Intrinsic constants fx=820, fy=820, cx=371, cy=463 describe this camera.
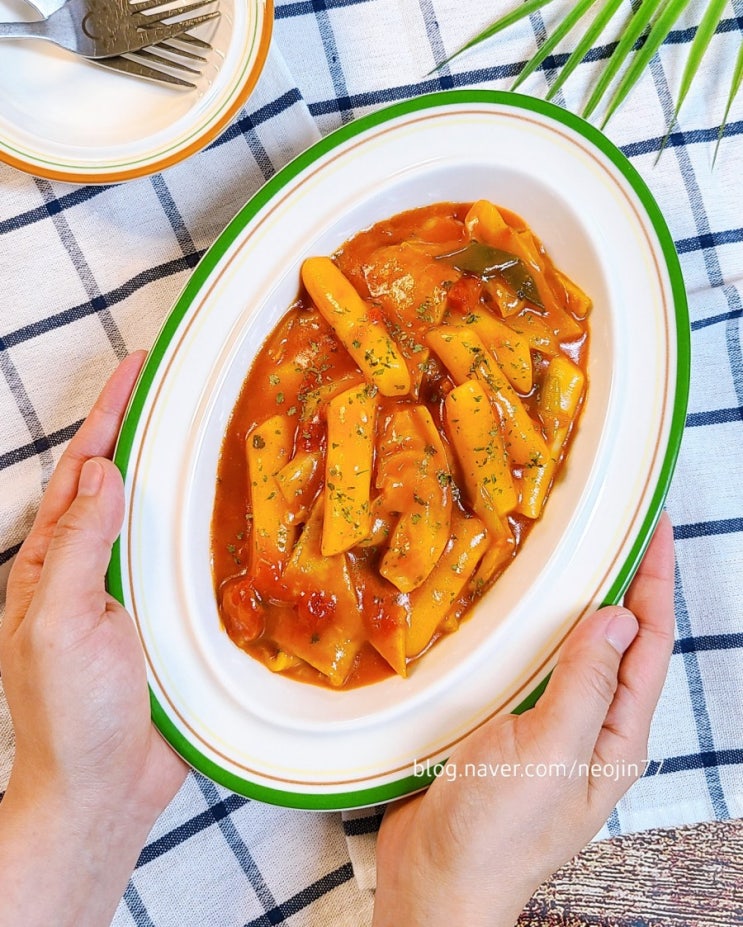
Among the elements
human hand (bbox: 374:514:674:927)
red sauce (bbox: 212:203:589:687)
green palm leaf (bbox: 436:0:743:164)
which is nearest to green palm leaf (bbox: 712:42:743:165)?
green palm leaf (bbox: 436:0:743:164)

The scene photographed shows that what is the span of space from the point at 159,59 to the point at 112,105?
0.56 ft

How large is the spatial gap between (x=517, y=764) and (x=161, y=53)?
1.93 metres

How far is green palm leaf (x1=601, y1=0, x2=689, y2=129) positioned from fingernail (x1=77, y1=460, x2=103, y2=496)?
163cm

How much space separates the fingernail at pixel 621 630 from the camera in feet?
6.36

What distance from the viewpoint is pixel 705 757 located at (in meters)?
2.39

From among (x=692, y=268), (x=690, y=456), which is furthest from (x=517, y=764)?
(x=692, y=268)

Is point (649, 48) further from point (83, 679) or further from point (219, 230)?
point (83, 679)

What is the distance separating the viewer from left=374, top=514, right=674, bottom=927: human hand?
1880 mm

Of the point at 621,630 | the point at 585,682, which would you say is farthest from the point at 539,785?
the point at 621,630

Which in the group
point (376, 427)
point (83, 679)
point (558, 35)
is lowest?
point (83, 679)

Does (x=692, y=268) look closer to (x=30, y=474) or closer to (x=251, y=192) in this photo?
(x=251, y=192)

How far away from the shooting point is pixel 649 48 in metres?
2.22

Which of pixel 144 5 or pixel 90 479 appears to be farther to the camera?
pixel 144 5

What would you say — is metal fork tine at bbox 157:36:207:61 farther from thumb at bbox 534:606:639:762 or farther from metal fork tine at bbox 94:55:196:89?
thumb at bbox 534:606:639:762
